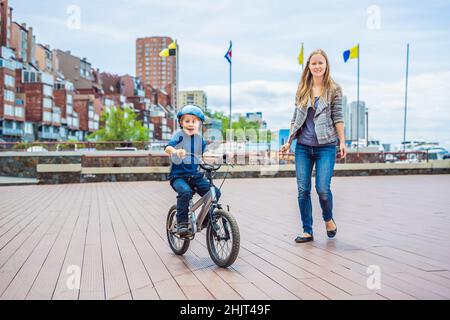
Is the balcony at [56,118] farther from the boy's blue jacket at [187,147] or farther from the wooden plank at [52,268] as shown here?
the boy's blue jacket at [187,147]

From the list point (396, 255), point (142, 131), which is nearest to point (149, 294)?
point (396, 255)

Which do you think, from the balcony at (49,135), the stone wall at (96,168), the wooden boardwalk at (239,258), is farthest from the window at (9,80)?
the wooden boardwalk at (239,258)

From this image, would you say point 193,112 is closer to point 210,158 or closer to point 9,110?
point 210,158

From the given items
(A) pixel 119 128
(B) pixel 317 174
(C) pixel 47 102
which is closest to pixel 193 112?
(B) pixel 317 174

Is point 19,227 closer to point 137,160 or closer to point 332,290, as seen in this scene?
point 332,290

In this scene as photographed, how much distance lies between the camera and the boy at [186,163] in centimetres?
471

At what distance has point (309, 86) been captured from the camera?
5.71 meters

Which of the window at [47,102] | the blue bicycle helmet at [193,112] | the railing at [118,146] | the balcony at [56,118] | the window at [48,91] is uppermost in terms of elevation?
the window at [48,91]

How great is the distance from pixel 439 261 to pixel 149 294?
262 cm

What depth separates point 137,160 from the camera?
2002 centimetres

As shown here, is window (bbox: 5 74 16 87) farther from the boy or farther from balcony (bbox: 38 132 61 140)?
the boy

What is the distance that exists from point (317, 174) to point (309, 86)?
0.96m

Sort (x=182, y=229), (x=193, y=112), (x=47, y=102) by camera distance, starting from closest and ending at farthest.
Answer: (x=193, y=112) < (x=182, y=229) < (x=47, y=102)

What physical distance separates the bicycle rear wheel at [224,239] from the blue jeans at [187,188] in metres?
0.30
